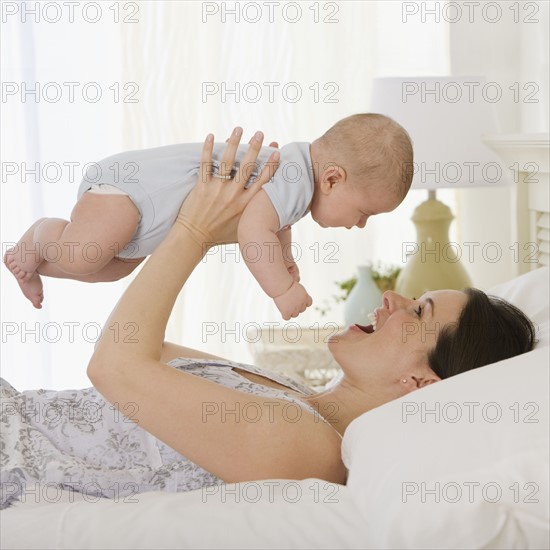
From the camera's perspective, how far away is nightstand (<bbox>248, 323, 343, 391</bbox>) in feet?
8.74

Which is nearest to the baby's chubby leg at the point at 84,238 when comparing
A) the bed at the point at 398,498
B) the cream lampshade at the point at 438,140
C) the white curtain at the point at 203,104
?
the bed at the point at 398,498

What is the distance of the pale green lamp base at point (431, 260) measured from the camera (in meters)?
2.80

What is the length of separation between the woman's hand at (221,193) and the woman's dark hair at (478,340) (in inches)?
16.9

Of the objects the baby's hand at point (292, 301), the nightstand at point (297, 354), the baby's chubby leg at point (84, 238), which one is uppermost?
the baby's chubby leg at point (84, 238)

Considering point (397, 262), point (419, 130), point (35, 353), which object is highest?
point (419, 130)

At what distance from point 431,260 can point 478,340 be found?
4.23ft

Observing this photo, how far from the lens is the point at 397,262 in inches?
148

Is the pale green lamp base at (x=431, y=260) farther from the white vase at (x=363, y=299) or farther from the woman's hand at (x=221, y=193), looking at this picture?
the woman's hand at (x=221, y=193)

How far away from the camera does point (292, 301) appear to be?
1.54 metres

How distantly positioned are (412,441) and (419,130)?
1770 millimetres

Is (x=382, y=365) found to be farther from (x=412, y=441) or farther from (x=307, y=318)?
(x=307, y=318)

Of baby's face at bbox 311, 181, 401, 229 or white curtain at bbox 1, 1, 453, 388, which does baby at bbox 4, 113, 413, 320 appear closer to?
baby's face at bbox 311, 181, 401, 229

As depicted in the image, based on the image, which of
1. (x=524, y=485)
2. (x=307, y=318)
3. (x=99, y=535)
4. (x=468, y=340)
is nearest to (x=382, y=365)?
(x=468, y=340)

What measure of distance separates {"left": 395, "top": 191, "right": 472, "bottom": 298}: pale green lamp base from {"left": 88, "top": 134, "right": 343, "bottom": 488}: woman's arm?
1.43 meters
